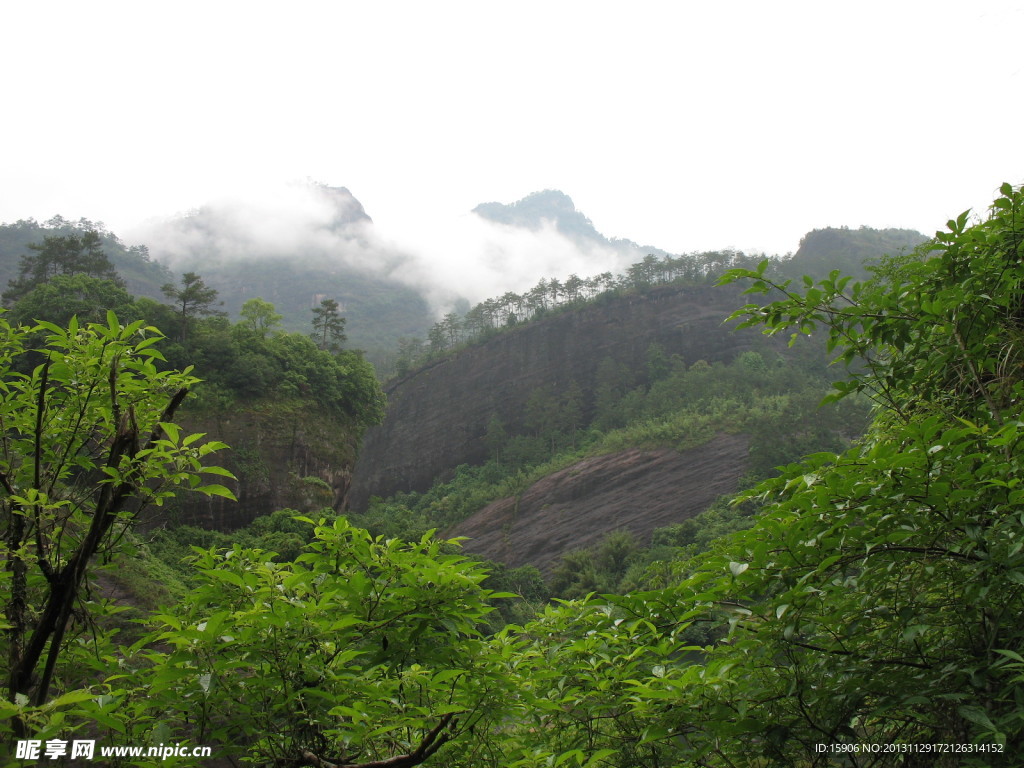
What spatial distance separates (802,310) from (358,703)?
7.08 feet

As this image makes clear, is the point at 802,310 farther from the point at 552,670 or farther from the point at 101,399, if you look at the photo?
the point at 101,399

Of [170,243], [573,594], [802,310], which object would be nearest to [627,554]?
[573,594]

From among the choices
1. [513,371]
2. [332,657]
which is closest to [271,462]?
[332,657]

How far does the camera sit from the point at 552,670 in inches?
93.0

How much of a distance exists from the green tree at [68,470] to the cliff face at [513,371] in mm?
47427

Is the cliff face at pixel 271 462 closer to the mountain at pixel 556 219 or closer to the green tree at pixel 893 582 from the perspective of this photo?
the green tree at pixel 893 582

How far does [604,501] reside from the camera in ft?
113

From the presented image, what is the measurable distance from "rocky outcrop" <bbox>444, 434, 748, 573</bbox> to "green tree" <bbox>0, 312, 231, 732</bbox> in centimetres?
2974

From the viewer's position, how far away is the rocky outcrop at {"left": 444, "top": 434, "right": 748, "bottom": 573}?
32344 mm

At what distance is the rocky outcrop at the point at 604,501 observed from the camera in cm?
3234

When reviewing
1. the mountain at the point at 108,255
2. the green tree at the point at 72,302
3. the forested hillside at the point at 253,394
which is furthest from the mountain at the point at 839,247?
the mountain at the point at 108,255

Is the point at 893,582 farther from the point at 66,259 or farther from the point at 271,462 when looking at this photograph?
the point at 66,259

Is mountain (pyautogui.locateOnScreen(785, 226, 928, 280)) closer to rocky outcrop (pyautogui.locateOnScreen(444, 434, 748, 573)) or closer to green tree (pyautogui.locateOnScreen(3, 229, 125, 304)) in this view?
rocky outcrop (pyautogui.locateOnScreen(444, 434, 748, 573))

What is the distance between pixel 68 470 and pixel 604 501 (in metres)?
33.4
